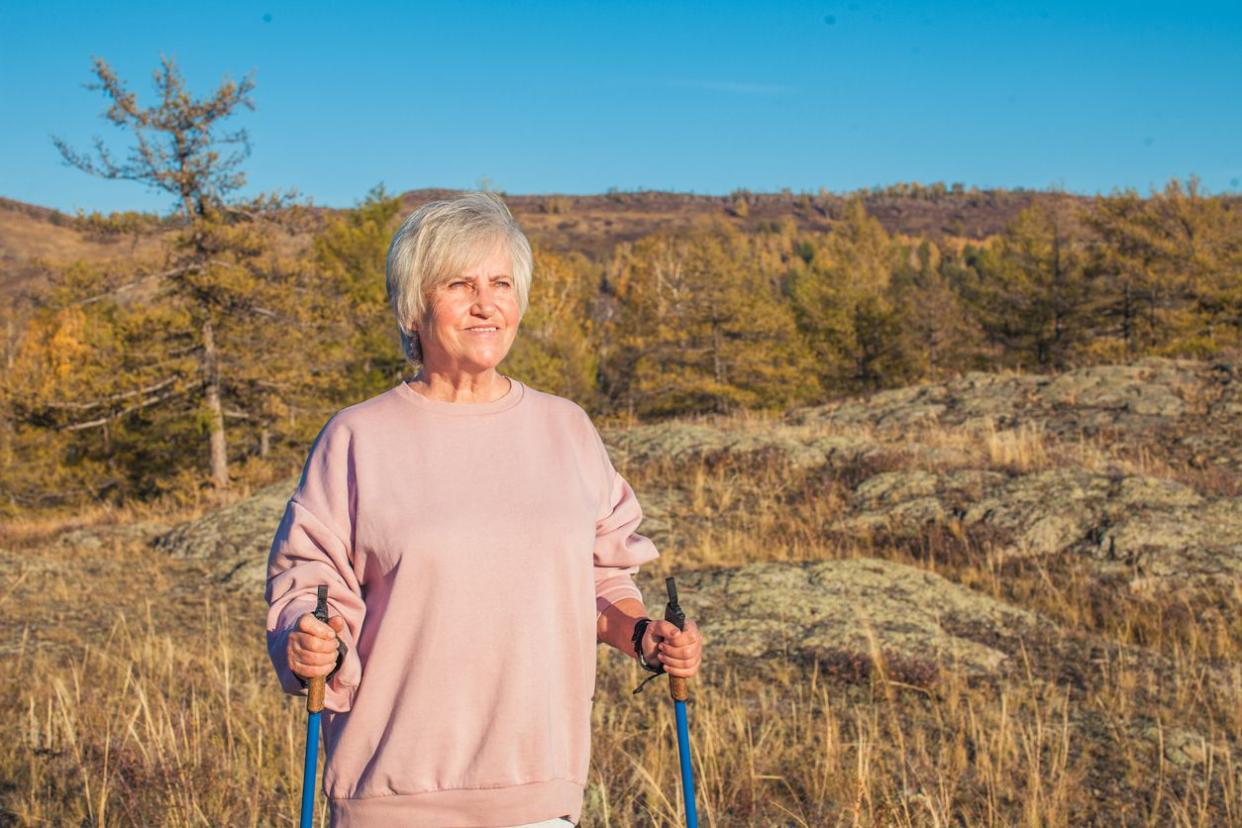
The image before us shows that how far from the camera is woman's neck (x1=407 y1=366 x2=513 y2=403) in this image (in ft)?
6.89

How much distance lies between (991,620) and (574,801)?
4634 mm

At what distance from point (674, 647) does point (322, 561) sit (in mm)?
711

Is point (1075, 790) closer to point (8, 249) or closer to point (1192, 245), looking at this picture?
point (1192, 245)

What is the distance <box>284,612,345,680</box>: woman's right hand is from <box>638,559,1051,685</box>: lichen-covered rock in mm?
3684

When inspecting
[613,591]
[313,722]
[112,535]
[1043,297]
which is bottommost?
[112,535]

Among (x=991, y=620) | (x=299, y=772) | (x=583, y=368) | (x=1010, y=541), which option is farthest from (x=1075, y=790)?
(x=583, y=368)

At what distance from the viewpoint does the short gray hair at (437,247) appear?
208cm

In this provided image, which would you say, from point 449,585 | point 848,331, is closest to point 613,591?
point 449,585

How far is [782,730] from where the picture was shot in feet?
13.6

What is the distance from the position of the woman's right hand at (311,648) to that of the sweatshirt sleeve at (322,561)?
0.07 metres

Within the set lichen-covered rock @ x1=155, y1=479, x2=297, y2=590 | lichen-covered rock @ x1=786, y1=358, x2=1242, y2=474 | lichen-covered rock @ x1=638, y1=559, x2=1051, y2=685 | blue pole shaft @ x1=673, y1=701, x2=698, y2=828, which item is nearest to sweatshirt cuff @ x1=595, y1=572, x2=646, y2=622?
blue pole shaft @ x1=673, y1=701, x2=698, y2=828

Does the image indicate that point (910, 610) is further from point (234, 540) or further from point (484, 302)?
point (234, 540)

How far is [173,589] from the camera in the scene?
7770mm

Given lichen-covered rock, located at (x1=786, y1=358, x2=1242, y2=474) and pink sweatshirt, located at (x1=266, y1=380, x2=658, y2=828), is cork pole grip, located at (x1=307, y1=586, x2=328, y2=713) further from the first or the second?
lichen-covered rock, located at (x1=786, y1=358, x2=1242, y2=474)
